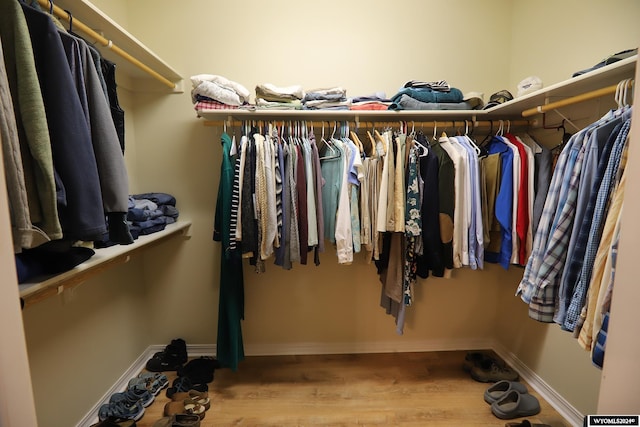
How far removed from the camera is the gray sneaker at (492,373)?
1721 mm

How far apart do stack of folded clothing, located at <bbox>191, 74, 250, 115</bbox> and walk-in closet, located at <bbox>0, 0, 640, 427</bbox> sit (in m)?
0.05

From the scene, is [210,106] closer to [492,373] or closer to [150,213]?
[150,213]

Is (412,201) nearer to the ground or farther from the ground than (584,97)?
nearer to the ground

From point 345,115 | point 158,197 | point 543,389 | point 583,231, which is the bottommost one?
point 543,389

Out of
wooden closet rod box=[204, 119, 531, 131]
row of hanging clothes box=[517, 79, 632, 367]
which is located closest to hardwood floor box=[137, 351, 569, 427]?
row of hanging clothes box=[517, 79, 632, 367]

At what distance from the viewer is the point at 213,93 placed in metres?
1.52

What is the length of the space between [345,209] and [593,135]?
102 centimetres

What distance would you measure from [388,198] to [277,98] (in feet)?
2.92

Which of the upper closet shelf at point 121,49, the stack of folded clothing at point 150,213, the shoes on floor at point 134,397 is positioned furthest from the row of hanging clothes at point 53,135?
the shoes on floor at point 134,397

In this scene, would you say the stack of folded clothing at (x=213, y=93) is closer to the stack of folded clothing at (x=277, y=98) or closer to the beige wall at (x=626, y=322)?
the stack of folded clothing at (x=277, y=98)

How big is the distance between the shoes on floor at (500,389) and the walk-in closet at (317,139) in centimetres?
13

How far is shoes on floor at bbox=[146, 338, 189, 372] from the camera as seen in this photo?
71.2 inches

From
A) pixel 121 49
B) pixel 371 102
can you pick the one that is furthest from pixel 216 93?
pixel 371 102

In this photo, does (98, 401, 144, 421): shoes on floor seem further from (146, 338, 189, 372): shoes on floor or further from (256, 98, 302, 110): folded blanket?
(256, 98, 302, 110): folded blanket
